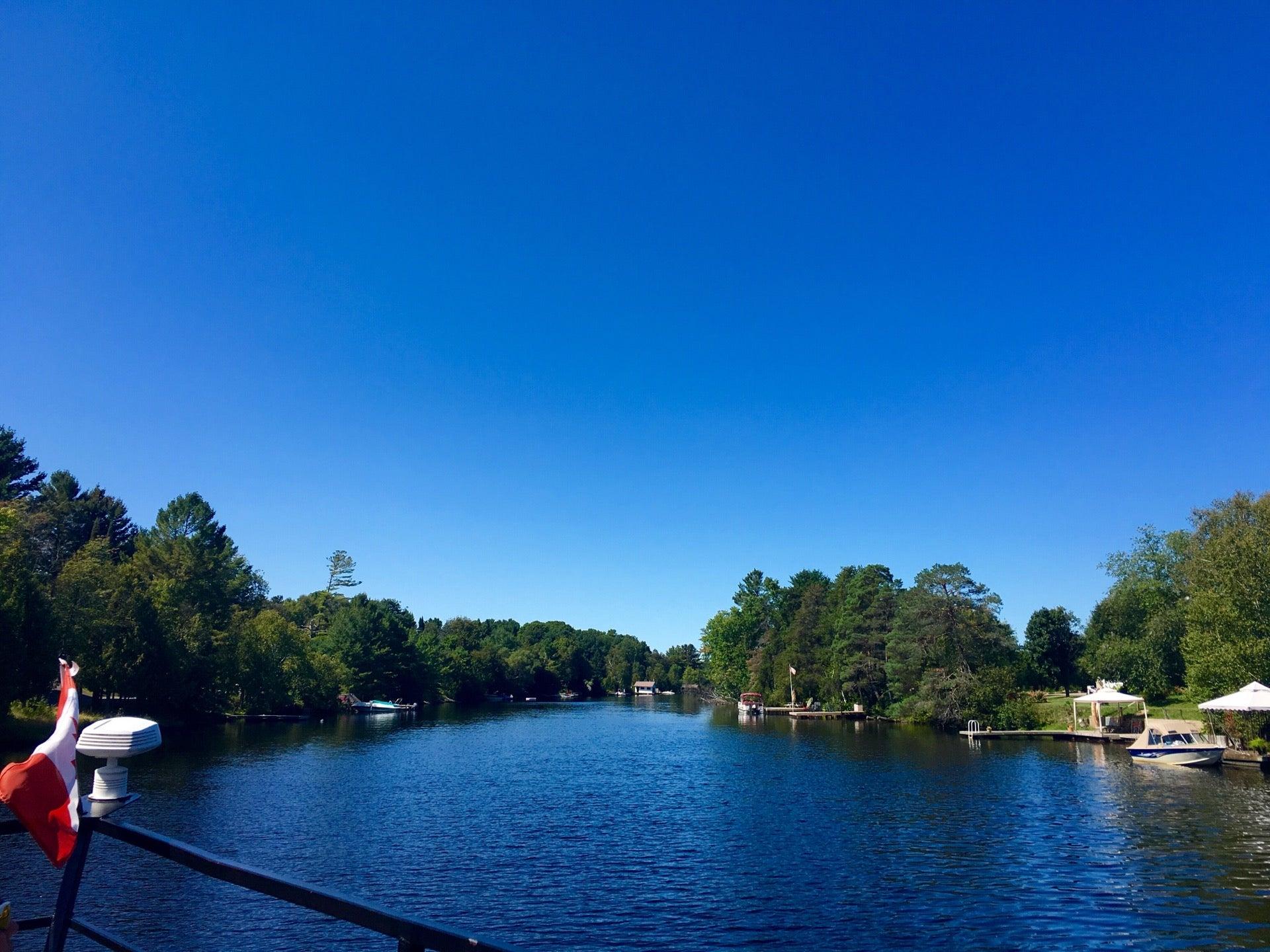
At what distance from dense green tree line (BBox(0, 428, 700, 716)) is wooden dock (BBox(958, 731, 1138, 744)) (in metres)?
60.2

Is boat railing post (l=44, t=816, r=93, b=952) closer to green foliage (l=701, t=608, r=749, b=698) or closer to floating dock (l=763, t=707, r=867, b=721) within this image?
floating dock (l=763, t=707, r=867, b=721)

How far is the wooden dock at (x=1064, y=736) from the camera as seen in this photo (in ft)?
172

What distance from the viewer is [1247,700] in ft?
121

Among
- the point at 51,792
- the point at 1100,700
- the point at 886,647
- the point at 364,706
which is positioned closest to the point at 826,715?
the point at 886,647

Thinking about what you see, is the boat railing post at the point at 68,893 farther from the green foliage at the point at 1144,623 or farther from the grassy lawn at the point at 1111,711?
the green foliage at the point at 1144,623

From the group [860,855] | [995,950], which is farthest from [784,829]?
[995,950]

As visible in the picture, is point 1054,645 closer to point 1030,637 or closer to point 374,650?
point 1030,637

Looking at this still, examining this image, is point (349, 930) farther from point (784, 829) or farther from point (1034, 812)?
point (1034, 812)

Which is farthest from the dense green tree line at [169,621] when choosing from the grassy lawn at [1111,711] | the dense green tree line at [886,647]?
the grassy lawn at [1111,711]

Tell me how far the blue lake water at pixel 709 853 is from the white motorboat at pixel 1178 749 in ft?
3.41

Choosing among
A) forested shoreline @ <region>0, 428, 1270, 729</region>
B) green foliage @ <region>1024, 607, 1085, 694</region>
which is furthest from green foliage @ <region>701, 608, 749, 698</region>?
green foliage @ <region>1024, 607, 1085, 694</region>

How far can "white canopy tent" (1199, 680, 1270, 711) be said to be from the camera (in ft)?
119

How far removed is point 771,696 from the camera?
102 meters

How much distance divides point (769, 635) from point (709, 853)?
311 feet
